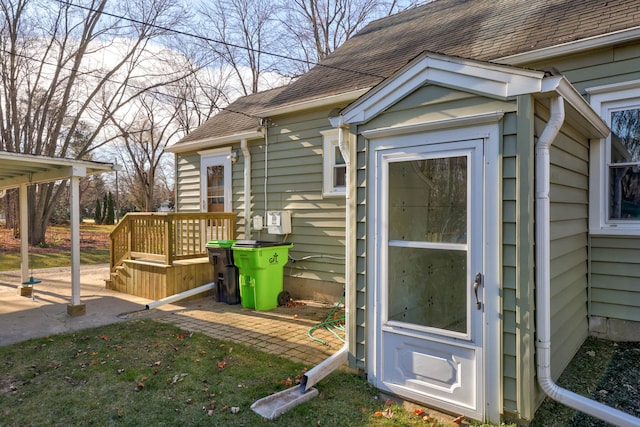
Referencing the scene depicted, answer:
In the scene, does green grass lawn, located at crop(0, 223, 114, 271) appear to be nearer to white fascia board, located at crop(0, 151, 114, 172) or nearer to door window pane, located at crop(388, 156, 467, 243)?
white fascia board, located at crop(0, 151, 114, 172)

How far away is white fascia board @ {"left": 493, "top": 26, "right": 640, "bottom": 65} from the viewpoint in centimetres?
409

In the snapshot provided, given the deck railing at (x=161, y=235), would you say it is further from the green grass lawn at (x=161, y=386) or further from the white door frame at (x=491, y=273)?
the white door frame at (x=491, y=273)

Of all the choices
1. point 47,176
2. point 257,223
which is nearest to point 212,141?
point 257,223

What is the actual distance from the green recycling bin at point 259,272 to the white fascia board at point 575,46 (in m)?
4.11

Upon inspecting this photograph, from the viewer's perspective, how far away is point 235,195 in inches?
314

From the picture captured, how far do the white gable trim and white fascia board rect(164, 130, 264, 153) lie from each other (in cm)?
423

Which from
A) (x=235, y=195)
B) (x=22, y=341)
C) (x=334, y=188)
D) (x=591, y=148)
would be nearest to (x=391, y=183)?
(x=591, y=148)

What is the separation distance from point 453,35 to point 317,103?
250cm

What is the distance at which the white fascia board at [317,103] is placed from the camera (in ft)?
19.7

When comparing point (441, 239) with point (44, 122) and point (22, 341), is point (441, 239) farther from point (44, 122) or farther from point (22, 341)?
point (44, 122)

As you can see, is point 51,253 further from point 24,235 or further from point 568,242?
point 568,242

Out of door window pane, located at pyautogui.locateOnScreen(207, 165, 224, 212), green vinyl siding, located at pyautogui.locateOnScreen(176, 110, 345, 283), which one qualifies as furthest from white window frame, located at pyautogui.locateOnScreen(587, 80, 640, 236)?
door window pane, located at pyautogui.locateOnScreen(207, 165, 224, 212)

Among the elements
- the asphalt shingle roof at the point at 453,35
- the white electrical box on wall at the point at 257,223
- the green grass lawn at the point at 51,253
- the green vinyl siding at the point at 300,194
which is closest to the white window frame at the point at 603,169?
the asphalt shingle roof at the point at 453,35

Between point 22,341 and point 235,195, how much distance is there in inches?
167
